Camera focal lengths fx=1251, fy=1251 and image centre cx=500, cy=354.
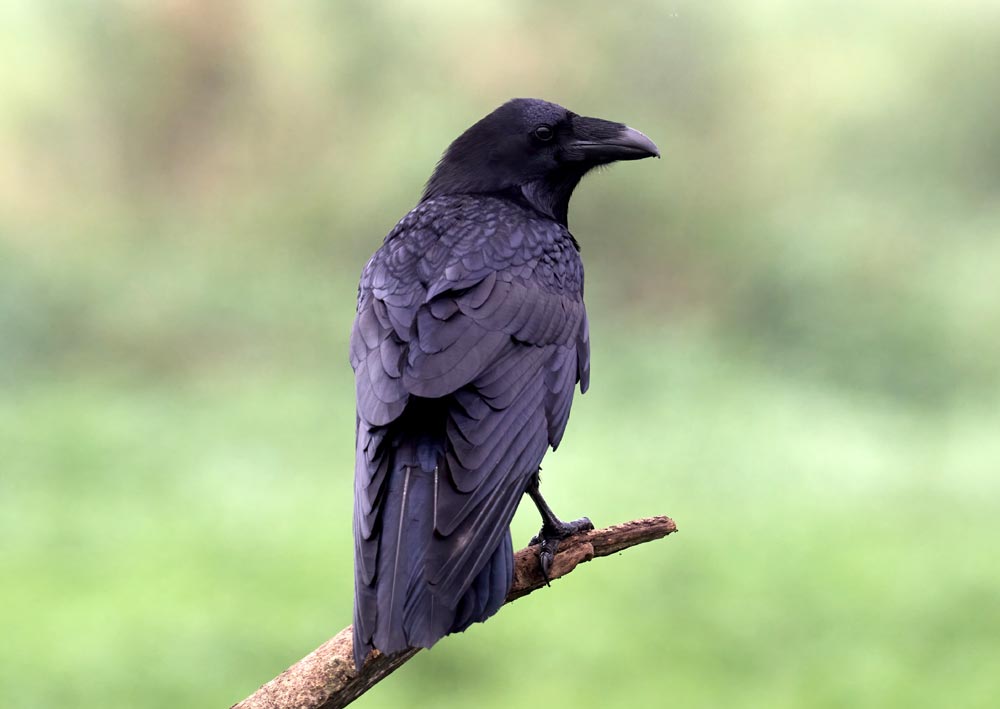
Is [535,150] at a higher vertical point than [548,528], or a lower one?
higher

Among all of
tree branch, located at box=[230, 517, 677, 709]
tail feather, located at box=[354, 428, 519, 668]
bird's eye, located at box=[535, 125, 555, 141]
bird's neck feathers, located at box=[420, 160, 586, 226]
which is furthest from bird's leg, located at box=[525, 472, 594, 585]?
bird's eye, located at box=[535, 125, 555, 141]

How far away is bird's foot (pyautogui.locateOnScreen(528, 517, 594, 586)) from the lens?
3.02 metres

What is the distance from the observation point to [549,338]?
310 centimetres

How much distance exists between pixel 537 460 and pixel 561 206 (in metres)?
1.14

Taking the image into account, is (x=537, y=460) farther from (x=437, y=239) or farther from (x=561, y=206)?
(x=561, y=206)

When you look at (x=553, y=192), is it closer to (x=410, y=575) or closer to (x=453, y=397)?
(x=453, y=397)

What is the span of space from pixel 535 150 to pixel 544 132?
6 centimetres

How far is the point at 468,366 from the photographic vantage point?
282 cm

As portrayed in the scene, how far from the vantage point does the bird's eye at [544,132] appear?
359 centimetres

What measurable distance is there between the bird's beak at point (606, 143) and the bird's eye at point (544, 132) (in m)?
0.07

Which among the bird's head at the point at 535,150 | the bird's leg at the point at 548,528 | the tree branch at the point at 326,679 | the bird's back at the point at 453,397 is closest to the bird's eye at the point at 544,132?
the bird's head at the point at 535,150

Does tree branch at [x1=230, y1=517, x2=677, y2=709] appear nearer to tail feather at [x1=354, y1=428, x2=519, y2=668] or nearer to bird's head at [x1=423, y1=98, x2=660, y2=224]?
tail feather at [x1=354, y1=428, x2=519, y2=668]

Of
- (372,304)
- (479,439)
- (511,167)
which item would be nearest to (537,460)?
(479,439)

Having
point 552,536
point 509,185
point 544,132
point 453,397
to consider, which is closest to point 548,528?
point 552,536
